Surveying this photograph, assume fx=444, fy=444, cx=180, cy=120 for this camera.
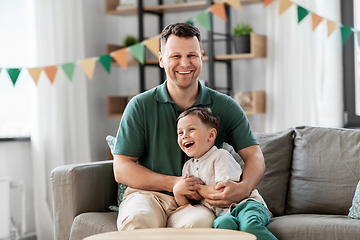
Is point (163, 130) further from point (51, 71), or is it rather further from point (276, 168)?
point (51, 71)

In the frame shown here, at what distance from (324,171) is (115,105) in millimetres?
2167

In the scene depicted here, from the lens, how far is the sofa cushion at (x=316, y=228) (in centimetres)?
171

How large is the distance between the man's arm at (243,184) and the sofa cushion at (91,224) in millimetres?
472

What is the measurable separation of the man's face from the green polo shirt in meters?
0.11

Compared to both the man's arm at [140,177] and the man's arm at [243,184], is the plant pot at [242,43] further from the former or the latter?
the man's arm at [140,177]

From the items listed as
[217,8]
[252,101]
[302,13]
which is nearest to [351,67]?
[302,13]

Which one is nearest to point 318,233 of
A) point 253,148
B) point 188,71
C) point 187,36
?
point 253,148

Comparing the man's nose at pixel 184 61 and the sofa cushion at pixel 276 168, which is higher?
the man's nose at pixel 184 61

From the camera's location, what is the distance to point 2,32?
128 inches

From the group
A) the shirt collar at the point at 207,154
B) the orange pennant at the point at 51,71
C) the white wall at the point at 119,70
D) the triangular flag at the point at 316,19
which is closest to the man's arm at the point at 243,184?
the shirt collar at the point at 207,154

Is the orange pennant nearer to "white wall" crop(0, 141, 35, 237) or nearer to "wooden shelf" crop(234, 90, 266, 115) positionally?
"white wall" crop(0, 141, 35, 237)

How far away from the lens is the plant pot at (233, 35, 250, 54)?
131 inches

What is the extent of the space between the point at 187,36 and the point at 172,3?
2124 mm

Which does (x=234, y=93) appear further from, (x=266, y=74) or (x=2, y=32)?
(x=2, y=32)
